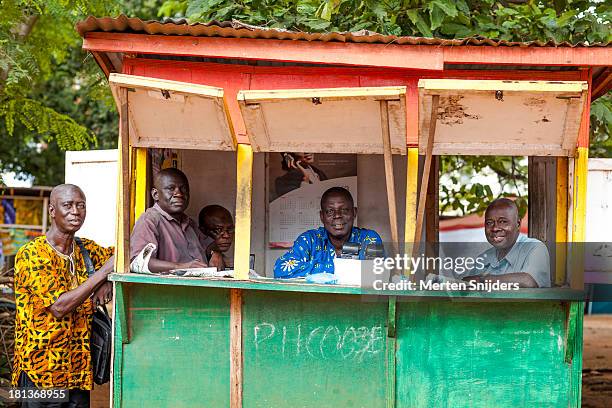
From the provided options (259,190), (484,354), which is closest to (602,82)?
(484,354)

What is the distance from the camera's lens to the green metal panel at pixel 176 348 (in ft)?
14.8

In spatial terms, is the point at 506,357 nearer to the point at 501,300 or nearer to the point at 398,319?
the point at 501,300

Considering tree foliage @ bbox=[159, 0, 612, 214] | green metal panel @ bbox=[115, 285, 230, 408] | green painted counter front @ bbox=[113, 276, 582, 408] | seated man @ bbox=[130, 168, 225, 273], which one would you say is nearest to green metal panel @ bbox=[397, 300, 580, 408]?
green painted counter front @ bbox=[113, 276, 582, 408]

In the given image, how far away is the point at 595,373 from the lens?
31.3ft

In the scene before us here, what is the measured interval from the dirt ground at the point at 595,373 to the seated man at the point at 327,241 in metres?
3.22

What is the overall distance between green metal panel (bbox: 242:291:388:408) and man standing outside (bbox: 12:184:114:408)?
988 mm

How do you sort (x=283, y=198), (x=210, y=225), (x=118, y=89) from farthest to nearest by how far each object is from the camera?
(x=283, y=198), (x=210, y=225), (x=118, y=89)

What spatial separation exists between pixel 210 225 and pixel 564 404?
2.75 meters

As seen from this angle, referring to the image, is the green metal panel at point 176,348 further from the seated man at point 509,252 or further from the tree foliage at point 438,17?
the tree foliage at point 438,17

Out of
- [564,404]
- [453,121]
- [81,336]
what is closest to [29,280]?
[81,336]

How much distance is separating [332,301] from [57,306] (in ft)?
5.27

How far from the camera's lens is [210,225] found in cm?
576

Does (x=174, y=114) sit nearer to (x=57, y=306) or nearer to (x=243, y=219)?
(x=243, y=219)

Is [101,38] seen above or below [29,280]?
above
